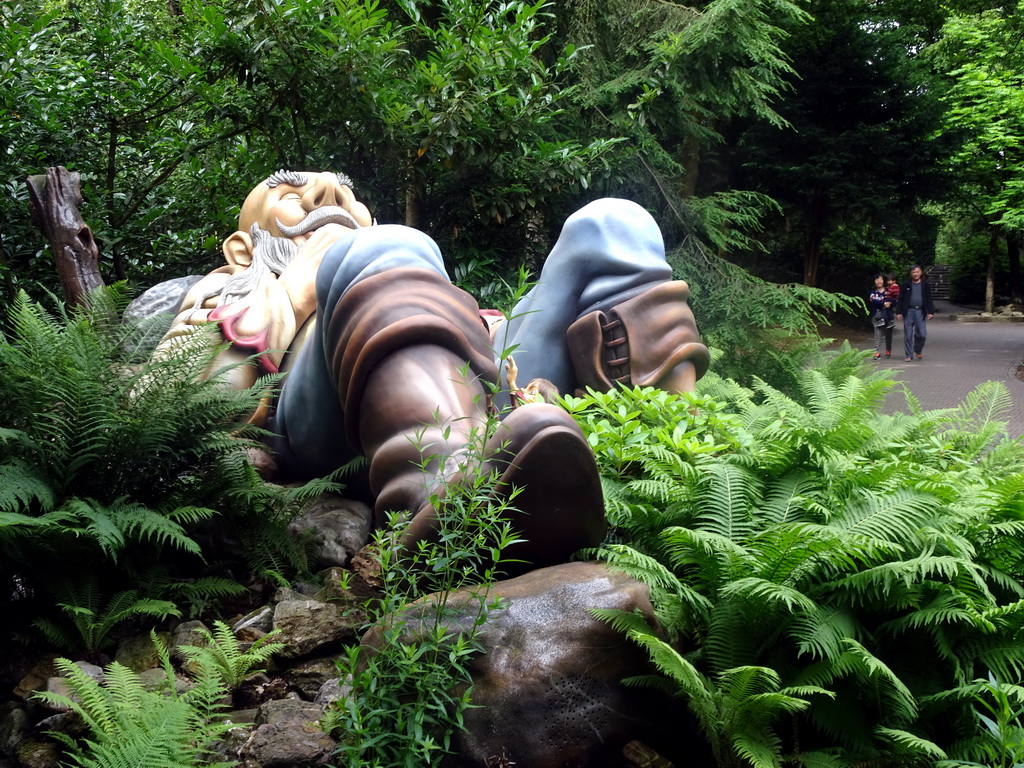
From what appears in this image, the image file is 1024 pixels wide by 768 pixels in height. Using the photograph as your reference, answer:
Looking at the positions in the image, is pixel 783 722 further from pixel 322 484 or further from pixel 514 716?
pixel 322 484

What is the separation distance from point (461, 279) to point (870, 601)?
5.27 metres

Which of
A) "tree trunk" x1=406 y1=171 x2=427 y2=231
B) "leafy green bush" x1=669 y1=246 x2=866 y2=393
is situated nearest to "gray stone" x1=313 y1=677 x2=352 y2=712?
"tree trunk" x1=406 y1=171 x2=427 y2=231

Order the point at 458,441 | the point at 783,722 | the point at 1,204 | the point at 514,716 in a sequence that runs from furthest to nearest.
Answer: the point at 1,204 < the point at 458,441 < the point at 783,722 < the point at 514,716

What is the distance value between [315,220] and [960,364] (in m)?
16.4

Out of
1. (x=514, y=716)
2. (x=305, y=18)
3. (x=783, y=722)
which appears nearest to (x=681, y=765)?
(x=783, y=722)

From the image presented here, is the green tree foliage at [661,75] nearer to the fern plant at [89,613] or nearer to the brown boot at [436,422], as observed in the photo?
the brown boot at [436,422]

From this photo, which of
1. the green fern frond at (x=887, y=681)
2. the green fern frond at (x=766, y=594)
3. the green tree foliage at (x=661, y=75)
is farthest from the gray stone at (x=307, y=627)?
the green tree foliage at (x=661, y=75)

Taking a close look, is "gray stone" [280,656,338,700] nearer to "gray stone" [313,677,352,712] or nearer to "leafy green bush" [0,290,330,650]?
"gray stone" [313,677,352,712]

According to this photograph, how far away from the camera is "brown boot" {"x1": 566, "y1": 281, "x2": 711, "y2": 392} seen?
3857 millimetres

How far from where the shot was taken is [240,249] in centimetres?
461

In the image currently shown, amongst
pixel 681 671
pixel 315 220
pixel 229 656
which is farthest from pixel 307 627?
pixel 315 220

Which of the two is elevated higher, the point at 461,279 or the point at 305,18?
the point at 305,18

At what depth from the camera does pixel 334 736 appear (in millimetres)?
2299

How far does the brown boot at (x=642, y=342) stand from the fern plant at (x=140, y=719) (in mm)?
→ 2028
